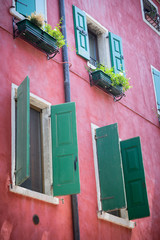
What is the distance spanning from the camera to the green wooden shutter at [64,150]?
717 centimetres

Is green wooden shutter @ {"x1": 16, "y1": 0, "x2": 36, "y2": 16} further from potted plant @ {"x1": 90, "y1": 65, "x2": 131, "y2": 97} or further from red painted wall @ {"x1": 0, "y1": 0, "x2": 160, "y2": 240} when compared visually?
potted plant @ {"x1": 90, "y1": 65, "x2": 131, "y2": 97}

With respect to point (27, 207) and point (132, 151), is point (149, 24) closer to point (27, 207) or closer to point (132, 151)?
point (132, 151)

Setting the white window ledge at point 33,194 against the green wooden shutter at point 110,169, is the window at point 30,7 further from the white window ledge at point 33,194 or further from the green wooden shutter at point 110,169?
the white window ledge at point 33,194

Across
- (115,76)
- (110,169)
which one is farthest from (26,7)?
(110,169)

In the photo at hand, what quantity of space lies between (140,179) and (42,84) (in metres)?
2.53

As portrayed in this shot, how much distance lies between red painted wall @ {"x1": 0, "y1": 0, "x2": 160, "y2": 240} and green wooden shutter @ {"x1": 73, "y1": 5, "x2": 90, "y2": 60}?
4.1 inches

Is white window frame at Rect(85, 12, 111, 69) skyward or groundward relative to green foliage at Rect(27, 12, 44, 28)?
skyward

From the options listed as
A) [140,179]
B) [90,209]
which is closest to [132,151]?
[140,179]

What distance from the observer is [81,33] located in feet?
32.3

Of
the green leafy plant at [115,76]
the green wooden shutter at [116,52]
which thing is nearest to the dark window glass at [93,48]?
the green wooden shutter at [116,52]

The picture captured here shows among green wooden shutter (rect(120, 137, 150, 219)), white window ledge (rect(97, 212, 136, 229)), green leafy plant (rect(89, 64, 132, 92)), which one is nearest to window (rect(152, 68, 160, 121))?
green leafy plant (rect(89, 64, 132, 92))

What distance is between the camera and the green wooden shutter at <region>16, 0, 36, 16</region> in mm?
8391

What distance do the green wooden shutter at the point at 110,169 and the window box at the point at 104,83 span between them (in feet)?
3.62

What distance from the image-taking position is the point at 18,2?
841cm
